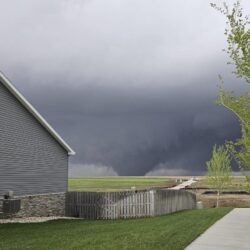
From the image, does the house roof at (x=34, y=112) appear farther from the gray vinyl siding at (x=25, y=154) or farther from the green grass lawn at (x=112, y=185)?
the green grass lawn at (x=112, y=185)

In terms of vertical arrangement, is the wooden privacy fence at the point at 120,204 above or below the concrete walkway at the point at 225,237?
above

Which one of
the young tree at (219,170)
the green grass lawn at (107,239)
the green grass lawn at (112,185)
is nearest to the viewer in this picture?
the green grass lawn at (107,239)

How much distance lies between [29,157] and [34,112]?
2518mm

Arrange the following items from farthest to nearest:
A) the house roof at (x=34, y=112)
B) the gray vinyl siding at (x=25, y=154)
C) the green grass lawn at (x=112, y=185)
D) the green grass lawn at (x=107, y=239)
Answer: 1. the green grass lawn at (x=112, y=185)
2. the house roof at (x=34, y=112)
3. the gray vinyl siding at (x=25, y=154)
4. the green grass lawn at (x=107, y=239)

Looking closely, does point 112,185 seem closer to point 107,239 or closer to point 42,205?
point 42,205

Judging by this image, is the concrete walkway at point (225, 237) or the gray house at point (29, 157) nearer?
the concrete walkway at point (225, 237)

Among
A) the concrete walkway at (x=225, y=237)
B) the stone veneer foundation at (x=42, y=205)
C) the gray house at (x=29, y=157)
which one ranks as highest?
the gray house at (x=29, y=157)

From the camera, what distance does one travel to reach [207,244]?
1286 cm

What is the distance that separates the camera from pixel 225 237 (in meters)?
14.4

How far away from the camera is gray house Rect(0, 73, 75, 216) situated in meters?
22.8

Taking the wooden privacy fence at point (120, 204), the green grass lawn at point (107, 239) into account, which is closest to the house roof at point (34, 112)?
the wooden privacy fence at point (120, 204)

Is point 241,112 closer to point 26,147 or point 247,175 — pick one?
point 247,175

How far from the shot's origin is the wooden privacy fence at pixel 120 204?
24.8 meters

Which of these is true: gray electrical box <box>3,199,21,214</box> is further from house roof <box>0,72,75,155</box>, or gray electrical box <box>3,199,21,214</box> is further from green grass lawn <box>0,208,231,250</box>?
house roof <box>0,72,75,155</box>
